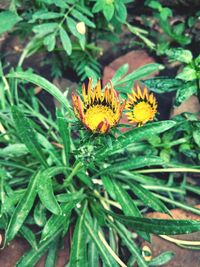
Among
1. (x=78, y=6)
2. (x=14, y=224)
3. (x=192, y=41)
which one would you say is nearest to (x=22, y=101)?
(x=78, y=6)

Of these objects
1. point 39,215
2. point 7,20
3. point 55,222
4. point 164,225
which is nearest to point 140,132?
point 164,225

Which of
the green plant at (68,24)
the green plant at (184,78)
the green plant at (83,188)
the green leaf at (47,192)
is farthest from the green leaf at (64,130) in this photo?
the green plant at (184,78)

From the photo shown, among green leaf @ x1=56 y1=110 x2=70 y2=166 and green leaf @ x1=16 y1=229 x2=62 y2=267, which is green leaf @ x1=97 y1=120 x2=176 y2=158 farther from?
green leaf @ x1=16 y1=229 x2=62 y2=267

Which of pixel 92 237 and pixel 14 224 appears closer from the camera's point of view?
pixel 14 224

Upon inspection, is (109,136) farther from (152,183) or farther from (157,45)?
(157,45)

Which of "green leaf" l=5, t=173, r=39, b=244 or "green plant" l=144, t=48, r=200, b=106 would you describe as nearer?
"green leaf" l=5, t=173, r=39, b=244

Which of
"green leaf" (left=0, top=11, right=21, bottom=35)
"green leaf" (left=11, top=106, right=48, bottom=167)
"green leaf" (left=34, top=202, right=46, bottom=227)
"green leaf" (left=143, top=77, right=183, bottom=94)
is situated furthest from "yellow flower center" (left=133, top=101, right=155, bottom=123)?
"green leaf" (left=0, top=11, right=21, bottom=35)

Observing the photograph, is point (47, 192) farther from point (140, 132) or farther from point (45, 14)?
point (45, 14)
